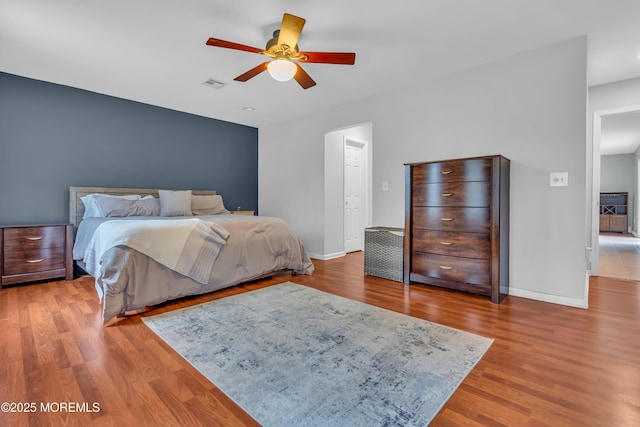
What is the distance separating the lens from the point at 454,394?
1.48 metres

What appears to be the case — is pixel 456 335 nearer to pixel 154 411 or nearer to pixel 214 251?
pixel 154 411

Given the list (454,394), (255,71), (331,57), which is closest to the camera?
(454,394)

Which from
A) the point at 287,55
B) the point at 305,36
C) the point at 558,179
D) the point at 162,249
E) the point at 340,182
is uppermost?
the point at 305,36

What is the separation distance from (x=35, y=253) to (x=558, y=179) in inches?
218

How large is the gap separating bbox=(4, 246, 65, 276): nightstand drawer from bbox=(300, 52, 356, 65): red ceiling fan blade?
3.61m

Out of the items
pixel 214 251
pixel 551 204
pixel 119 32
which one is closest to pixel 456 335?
pixel 551 204

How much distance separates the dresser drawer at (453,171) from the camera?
288cm

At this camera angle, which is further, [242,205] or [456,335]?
[242,205]

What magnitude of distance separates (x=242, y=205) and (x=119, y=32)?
361 centimetres

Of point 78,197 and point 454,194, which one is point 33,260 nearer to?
point 78,197

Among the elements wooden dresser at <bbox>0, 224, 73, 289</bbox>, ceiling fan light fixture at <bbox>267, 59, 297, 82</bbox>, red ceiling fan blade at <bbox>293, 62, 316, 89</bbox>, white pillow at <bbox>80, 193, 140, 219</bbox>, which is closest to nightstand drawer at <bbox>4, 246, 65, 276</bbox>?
wooden dresser at <bbox>0, 224, 73, 289</bbox>

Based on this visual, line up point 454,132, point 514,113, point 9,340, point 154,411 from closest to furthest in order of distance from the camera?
point 154,411, point 9,340, point 514,113, point 454,132

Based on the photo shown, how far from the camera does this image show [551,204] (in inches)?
113

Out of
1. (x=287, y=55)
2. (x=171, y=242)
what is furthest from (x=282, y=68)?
(x=171, y=242)
